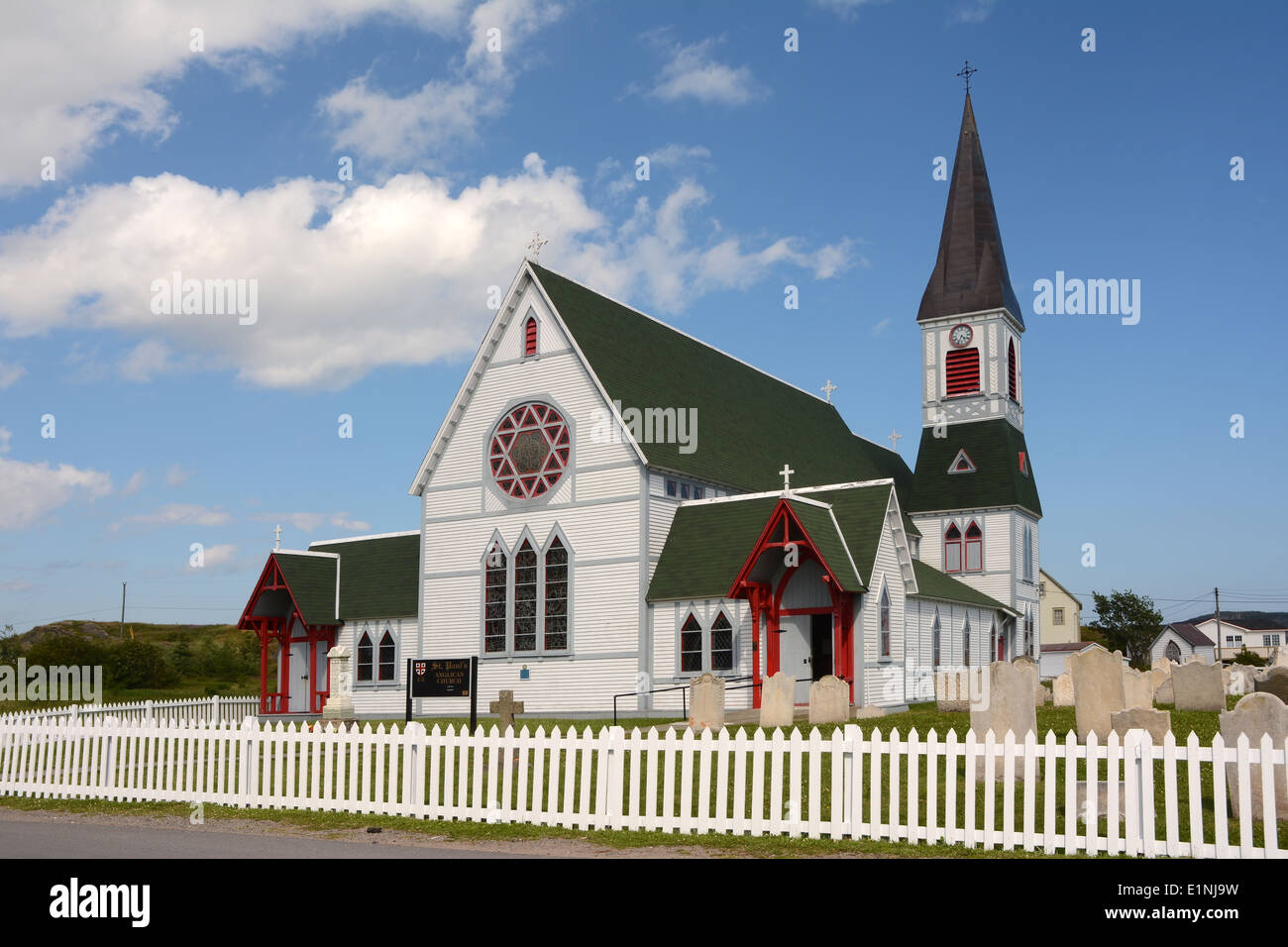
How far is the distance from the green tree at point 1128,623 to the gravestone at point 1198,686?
64580mm

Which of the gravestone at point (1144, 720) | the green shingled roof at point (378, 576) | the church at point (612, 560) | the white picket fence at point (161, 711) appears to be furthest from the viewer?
the green shingled roof at point (378, 576)

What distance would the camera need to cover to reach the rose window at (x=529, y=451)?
3597 centimetres

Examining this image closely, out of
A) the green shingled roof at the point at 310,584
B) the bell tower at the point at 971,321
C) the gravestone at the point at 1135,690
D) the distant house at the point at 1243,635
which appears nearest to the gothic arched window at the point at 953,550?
the bell tower at the point at 971,321

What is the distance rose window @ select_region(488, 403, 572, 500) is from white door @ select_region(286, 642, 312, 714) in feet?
35.4

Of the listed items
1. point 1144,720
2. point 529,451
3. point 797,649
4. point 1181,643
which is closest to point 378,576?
point 529,451

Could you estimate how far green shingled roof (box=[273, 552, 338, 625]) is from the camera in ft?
131

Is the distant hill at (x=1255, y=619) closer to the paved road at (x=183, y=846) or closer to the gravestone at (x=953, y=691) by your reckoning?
the gravestone at (x=953, y=691)

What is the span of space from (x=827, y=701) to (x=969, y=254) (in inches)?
1378

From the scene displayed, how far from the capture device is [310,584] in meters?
40.7

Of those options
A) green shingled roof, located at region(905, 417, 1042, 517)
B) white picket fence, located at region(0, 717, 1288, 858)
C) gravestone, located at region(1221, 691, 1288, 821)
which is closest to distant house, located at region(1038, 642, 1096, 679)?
green shingled roof, located at region(905, 417, 1042, 517)

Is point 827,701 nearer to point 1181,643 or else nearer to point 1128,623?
point 1128,623

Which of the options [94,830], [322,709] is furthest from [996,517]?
[94,830]
